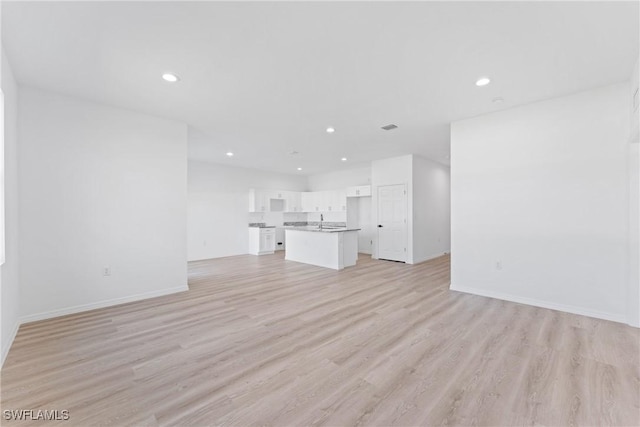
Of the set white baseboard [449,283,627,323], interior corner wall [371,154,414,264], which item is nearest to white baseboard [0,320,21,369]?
white baseboard [449,283,627,323]

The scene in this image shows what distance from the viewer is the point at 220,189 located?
8055 mm

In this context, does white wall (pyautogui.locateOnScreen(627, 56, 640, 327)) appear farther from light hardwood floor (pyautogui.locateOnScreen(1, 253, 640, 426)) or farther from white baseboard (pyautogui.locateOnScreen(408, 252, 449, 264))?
white baseboard (pyautogui.locateOnScreen(408, 252, 449, 264))

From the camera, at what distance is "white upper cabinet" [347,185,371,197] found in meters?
7.96

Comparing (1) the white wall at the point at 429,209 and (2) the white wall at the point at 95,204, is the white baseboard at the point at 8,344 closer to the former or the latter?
(2) the white wall at the point at 95,204

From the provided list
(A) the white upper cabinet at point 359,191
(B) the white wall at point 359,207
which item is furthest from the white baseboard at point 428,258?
(A) the white upper cabinet at point 359,191

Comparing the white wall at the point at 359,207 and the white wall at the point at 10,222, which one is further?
the white wall at the point at 359,207

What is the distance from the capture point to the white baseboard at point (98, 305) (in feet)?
10.3

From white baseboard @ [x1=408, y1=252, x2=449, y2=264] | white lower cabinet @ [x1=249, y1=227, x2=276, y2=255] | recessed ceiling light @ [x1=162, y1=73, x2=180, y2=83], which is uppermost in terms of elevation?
recessed ceiling light @ [x1=162, y1=73, x2=180, y2=83]

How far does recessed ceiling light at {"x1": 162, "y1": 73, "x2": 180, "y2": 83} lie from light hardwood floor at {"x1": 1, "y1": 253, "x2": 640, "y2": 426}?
2817 millimetres

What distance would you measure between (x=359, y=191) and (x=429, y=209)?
2086 millimetres

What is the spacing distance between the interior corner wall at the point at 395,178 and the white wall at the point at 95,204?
4.89 m

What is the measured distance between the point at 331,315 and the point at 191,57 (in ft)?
10.6

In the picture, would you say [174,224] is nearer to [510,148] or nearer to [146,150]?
[146,150]

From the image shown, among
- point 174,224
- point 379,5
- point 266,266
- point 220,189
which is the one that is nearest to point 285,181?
point 220,189
